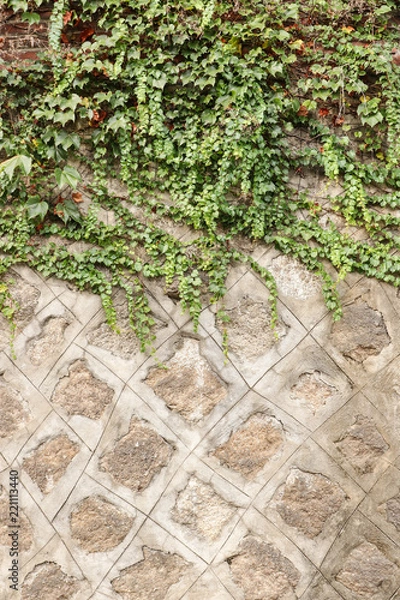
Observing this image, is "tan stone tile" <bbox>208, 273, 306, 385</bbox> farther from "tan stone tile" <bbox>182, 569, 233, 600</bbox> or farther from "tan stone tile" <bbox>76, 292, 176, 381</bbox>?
"tan stone tile" <bbox>182, 569, 233, 600</bbox>

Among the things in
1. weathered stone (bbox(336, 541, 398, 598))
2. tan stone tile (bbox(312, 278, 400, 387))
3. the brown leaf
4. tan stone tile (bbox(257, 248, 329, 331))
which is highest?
the brown leaf

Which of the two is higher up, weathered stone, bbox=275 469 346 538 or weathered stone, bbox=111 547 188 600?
weathered stone, bbox=275 469 346 538

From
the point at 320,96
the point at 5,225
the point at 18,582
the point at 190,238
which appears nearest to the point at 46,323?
the point at 5,225

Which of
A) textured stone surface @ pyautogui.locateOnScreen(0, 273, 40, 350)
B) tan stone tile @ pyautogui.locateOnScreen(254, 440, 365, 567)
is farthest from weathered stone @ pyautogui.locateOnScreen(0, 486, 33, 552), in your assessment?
tan stone tile @ pyautogui.locateOnScreen(254, 440, 365, 567)

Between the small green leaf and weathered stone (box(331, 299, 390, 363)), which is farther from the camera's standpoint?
weathered stone (box(331, 299, 390, 363))

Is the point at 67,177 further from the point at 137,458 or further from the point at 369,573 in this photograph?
the point at 369,573

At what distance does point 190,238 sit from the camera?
10.7 feet

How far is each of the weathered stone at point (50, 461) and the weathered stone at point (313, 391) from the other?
1.24 metres

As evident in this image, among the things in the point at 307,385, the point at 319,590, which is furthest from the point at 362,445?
the point at 319,590

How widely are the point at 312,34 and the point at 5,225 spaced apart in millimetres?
1998

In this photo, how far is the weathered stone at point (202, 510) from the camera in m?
3.15

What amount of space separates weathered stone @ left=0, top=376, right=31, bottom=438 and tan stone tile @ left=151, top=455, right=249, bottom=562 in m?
0.87

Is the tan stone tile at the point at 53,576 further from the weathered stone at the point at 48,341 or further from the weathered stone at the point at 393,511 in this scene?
the weathered stone at the point at 393,511

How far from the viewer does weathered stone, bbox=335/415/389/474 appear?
3.18 metres
